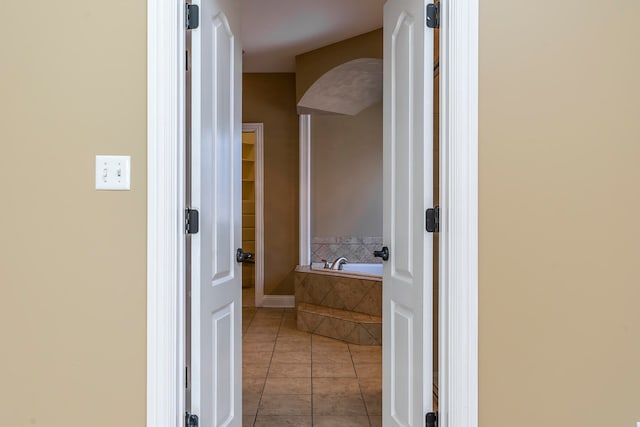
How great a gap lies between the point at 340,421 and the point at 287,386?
591 millimetres

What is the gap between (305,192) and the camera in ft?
17.0

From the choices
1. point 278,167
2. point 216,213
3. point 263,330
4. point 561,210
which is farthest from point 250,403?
point 278,167

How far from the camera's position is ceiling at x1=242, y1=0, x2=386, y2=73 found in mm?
3480

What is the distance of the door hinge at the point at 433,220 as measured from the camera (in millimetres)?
1569

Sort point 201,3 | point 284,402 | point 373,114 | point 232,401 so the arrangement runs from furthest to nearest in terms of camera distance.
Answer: point 373,114, point 284,402, point 232,401, point 201,3

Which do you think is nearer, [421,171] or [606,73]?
[606,73]

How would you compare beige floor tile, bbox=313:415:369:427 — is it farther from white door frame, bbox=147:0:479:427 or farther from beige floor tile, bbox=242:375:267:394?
white door frame, bbox=147:0:479:427

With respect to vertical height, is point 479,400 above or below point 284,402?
above

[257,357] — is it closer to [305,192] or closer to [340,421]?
[340,421]
